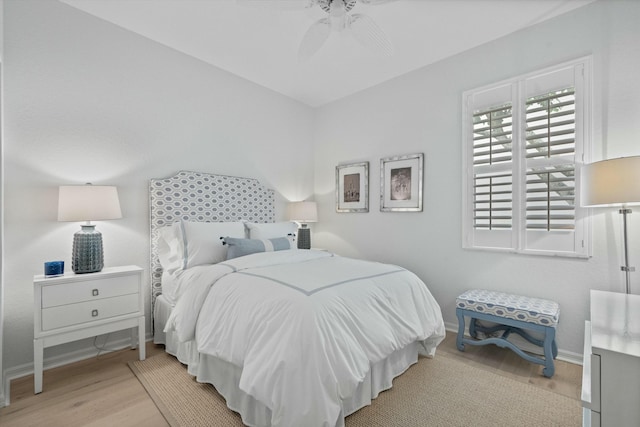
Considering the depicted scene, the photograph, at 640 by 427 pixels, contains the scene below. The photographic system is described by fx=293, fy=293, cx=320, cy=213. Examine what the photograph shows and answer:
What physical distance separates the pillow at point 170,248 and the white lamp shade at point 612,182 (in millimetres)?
3105

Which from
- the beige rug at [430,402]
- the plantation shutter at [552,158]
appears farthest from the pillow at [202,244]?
the plantation shutter at [552,158]

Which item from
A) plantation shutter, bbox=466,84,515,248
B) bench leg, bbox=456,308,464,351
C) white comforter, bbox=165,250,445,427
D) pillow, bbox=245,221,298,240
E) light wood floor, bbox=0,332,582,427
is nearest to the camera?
white comforter, bbox=165,250,445,427

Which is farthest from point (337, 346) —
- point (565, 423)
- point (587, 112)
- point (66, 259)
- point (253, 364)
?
point (587, 112)

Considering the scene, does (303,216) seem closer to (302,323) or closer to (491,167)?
(491,167)

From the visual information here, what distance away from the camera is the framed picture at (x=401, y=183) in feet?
11.0

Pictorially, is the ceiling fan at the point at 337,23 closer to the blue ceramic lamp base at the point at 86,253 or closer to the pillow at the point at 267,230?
the pillow at the point at 267,230

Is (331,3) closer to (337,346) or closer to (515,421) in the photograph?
(337,346)

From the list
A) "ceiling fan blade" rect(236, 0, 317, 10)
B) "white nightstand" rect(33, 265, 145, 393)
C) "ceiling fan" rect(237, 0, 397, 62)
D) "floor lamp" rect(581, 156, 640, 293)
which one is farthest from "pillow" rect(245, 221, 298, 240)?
"floor lamp" rect(581, 156, 640, 293)

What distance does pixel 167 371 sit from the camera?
2.22 m

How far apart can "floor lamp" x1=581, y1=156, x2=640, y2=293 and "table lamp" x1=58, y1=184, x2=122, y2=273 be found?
3.42 m

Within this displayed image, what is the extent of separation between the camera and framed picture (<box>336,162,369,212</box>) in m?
3.90

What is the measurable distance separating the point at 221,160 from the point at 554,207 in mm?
3336

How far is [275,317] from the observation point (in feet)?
5.04

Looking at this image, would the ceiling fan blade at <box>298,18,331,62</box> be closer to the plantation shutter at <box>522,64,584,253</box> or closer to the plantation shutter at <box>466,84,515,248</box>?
the plantation shutter at <box>466,84,515,248</box>
